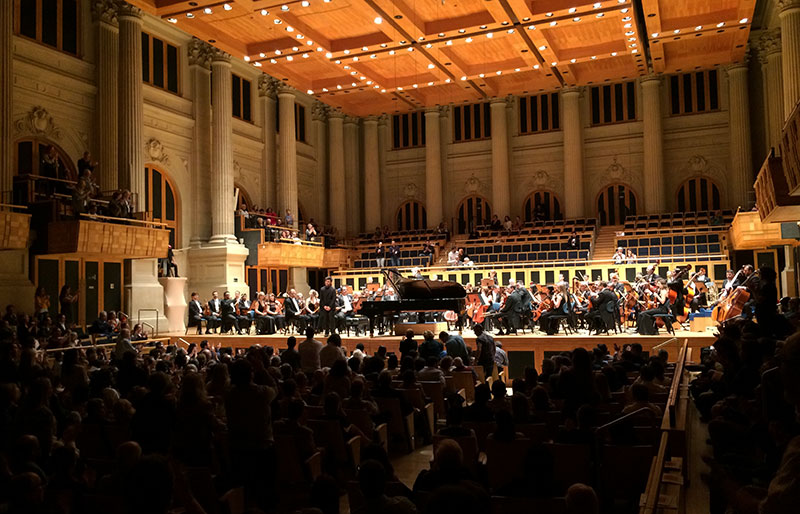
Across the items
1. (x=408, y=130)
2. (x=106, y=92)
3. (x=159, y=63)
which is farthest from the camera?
(x=408, y=130)

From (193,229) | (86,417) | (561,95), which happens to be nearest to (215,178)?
(193,229)

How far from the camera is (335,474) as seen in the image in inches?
219

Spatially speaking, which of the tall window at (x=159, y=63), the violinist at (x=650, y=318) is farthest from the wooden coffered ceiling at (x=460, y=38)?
the violinist at (x=650, y=318)

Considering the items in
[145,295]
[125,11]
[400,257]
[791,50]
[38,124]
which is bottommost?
[145,295]

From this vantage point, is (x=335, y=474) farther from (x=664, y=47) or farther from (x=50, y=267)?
(x=664, y=47)

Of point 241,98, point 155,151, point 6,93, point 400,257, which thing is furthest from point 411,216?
point 6,93

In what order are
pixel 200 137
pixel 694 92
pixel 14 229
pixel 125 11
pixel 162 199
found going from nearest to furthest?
pixel 14 229 < pixel 125 11 < pixel 162 199 < pixel 200 137 < pixel 694 92

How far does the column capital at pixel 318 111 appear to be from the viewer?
29078 mm

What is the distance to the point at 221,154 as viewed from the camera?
22000mm

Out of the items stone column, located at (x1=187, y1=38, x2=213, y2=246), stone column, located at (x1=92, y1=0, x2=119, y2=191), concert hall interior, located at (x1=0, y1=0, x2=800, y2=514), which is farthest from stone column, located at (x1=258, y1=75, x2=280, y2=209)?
stone column, located at (x1=92, y1=0, x2=119, y2=191)

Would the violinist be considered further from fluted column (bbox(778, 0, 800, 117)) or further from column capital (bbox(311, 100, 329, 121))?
column capital (bbox(311, 100, 329, 121))

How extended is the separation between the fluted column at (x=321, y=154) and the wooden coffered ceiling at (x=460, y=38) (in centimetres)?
424

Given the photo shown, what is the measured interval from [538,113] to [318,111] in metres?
9.54

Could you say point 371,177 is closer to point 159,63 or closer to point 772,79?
point 159,63
